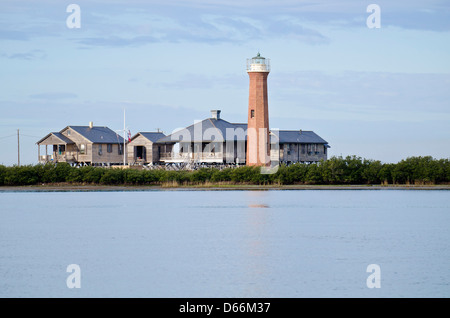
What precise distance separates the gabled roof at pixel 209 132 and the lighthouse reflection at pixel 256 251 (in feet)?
68.5

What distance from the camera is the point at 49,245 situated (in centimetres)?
3291

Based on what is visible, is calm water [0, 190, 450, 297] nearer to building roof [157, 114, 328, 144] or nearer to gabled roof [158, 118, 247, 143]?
gabled roof [158, 118, 247, 143]

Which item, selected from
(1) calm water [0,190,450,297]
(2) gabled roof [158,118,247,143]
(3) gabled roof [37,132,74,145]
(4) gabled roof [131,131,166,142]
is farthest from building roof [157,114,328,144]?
(1) calm water [0,190,450,297]

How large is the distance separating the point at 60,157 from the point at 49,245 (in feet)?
161

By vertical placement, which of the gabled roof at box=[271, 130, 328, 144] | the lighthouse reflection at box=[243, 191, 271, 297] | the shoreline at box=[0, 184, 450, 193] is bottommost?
the lighthouse reflection at box=[243, 191, 271, 297]

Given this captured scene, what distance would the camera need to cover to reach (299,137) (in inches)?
3095

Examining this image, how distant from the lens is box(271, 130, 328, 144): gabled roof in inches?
3031

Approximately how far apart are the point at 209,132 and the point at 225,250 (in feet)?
142

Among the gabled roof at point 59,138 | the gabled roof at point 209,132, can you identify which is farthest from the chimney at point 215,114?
the gabled roof at point 59,138

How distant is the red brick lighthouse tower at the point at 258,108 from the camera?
6819cm

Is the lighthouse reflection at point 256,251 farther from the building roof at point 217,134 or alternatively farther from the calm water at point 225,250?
the building roof at point 217,134

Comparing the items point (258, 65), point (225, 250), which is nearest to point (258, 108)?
point (258, 65)

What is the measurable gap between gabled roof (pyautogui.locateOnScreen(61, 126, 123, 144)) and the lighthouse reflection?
31635 mm
